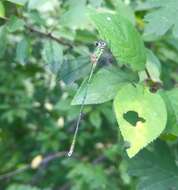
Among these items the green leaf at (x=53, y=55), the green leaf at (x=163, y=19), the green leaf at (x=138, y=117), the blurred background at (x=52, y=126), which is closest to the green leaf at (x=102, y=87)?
the green leaf at (x=138, y=117)

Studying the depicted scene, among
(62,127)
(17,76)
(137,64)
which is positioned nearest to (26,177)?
(62,127)

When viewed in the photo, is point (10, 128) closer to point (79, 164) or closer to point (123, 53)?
point (79, 164)

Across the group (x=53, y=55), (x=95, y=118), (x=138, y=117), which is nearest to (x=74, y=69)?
→ (x=53, y=55)

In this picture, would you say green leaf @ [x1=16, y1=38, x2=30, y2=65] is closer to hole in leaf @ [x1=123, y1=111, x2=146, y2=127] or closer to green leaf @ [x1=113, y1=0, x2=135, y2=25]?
green leaf @ [x1=113, y1=0, x2=135, y2=25]

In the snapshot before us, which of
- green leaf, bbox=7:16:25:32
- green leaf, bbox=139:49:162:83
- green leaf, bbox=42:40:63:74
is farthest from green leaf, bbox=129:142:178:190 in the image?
green leaf, bbox=7:16:25:32

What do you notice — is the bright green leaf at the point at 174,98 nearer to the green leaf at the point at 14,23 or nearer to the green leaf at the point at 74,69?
the green leaf at the point at 74,69

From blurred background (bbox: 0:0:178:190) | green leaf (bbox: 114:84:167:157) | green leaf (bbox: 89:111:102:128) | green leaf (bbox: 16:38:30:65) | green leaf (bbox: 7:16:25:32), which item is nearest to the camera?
green leaf (bbox: 114:84:167:157)
